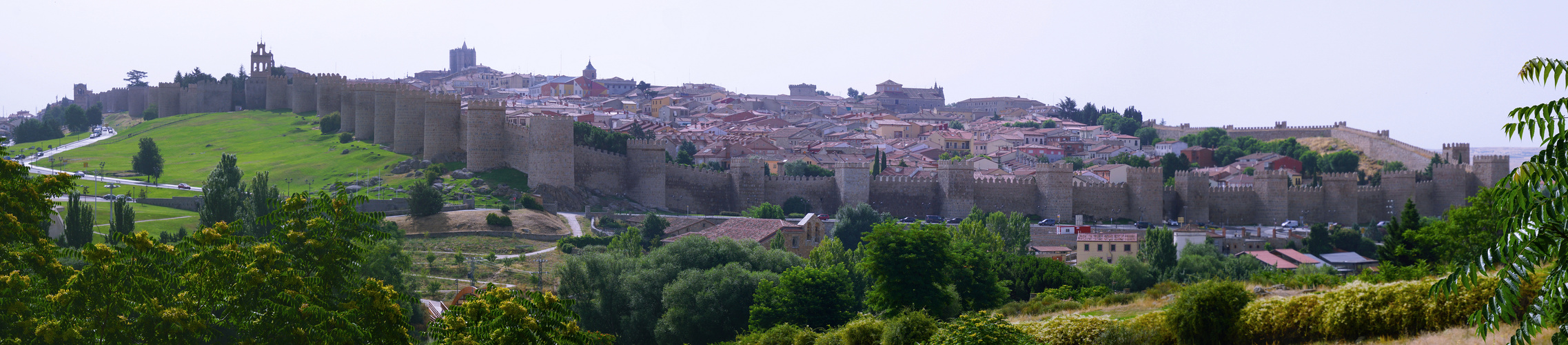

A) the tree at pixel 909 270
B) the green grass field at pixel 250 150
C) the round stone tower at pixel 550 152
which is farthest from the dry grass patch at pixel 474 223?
the tree at pixel 909 270

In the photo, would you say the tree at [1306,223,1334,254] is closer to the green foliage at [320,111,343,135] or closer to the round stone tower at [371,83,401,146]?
A: the round stone tower at [371,83,401,146]

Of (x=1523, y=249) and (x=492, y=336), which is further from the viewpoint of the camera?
(x=492, y=336)

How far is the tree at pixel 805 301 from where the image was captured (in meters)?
23.2

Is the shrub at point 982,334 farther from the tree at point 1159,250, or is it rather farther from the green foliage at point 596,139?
the green foliage at point 596,139

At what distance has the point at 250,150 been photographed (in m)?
52.2

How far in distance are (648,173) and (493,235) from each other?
9999 millimetres

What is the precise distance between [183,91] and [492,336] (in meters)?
66.2

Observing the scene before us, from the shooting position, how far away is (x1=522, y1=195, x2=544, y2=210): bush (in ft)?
129

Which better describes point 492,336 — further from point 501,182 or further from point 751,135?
point 751,135

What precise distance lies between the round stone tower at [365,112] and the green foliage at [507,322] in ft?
143

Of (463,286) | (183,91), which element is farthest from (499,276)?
(183,91)

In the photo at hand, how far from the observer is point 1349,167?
6688 centimetres

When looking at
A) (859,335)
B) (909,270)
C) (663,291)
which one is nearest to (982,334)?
(859,335)

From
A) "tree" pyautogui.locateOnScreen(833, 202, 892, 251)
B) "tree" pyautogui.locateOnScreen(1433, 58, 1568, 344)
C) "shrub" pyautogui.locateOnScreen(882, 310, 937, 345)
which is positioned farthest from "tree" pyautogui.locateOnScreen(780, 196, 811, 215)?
"tree" pyautogui.locateOnScreen(1433, 58, 1568, 344)
